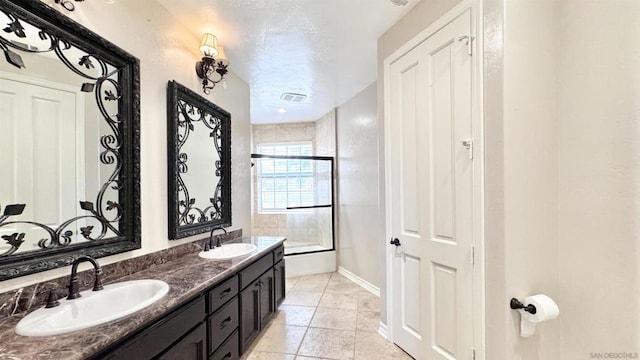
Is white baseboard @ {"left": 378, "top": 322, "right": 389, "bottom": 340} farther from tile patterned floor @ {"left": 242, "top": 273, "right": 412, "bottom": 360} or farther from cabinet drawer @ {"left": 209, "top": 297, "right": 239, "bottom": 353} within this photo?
cabinet drawer @ {"left": 209, "top": 297, "right": 239, "bottom": 353}

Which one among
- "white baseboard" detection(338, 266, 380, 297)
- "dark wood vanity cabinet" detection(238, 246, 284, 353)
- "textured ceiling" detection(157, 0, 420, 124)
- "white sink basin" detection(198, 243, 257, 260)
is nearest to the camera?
"textured ceiling" detection(157, 0, 420, 124)

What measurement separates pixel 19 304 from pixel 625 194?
96.8 inches

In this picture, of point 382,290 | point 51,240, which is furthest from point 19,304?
point 382,290

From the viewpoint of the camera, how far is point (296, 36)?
2.43 m

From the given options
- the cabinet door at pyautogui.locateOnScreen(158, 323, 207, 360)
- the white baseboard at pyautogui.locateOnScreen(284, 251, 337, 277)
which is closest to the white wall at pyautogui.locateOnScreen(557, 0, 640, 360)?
the cabinet door at pyautogui.locateOnScreen(158, 323, 207, 360)

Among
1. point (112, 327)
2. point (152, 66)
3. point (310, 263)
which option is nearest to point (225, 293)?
point (112, 327)

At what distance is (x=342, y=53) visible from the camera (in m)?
2.79

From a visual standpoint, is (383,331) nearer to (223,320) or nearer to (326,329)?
(326,329)

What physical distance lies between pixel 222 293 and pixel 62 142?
120 cm

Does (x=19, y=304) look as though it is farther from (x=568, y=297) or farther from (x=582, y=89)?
(x=582, y=89)

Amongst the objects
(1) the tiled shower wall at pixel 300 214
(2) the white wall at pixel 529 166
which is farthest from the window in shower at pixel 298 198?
(2) the white wall at pixel 529 166

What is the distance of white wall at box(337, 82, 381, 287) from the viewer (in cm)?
363

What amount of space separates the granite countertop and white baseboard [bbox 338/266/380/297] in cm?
227

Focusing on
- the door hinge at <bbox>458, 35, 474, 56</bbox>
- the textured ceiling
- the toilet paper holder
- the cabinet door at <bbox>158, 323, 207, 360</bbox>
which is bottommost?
the cabinet door at <bbox>158, 323, 207, 360</bbox>
